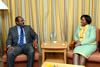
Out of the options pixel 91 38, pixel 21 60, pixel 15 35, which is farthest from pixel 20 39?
pixel 91 38

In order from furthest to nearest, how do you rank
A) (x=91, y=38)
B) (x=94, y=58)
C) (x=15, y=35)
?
(x=15, y=35) → (x=91, y=38) → (x=94, y=58)

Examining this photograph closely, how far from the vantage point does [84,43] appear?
3363mm

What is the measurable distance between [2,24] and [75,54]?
209 cm

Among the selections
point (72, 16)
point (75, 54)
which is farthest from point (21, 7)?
point (75, 54)

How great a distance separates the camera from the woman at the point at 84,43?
3.13m

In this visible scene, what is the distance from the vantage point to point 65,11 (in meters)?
4.04

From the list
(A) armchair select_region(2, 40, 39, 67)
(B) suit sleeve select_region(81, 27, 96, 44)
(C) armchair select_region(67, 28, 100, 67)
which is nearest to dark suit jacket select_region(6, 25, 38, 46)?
(A) armchair select_region(2, 40, 39, 67)

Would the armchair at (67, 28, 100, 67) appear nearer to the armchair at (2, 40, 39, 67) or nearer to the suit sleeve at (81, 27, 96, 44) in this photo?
the suit sleeve at (81, 27, 96, 44)

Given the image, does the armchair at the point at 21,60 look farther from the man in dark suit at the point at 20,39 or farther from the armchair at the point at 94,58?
the armchair at the point at 94,58

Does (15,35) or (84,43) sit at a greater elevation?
(15,35)

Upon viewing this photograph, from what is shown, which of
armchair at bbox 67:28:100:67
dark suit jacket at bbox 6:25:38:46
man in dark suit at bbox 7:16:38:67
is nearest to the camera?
armchair at bbox 67:28:100:67

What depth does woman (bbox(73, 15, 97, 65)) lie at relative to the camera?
313cm

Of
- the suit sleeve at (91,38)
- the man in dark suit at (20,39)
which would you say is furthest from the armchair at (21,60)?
the suit sleeve at (91,38)

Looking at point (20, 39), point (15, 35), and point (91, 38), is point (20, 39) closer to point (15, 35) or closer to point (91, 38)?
point (15, 35)
